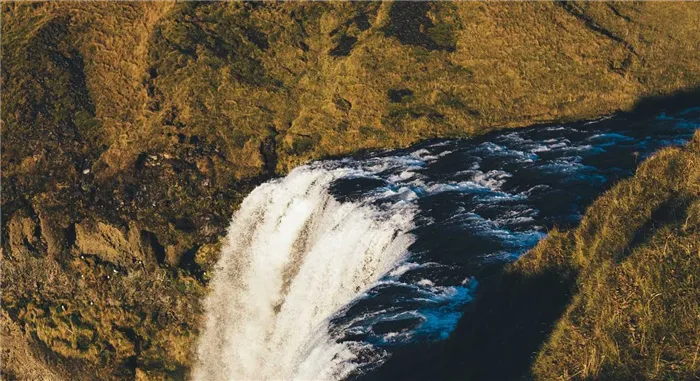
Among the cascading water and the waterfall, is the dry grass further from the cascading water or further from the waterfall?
the waterfall

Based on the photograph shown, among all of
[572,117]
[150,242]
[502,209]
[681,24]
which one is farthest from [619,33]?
[150,242]

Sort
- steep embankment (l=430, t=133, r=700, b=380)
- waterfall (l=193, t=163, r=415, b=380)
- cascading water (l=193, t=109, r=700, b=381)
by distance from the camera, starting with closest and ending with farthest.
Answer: steep embankment (l=430, t=133, r=700, b=380)
cascading water (l=193, t=109, r=700, b=381)
waterfall (l=193, t=163, r=415, b=380)

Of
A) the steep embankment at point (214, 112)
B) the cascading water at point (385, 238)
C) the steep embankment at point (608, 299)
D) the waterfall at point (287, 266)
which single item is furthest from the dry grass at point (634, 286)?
the steep embankment at point (214, 112)

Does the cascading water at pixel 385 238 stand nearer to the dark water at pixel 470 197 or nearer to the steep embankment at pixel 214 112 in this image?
the dark water at pixel 470 197

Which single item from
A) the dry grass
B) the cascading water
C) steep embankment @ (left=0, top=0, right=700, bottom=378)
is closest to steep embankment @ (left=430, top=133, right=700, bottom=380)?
the dry grass

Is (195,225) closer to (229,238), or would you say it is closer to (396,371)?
(229,238)
